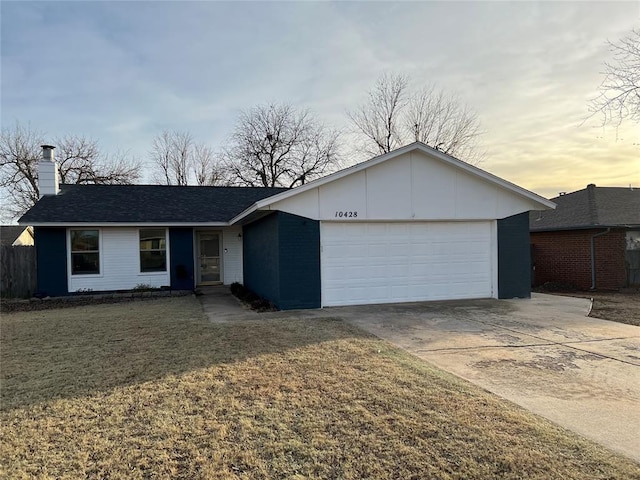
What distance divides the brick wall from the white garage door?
19.5ft

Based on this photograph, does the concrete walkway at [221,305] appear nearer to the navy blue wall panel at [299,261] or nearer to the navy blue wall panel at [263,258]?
the navy blue wall panel at [263,258]

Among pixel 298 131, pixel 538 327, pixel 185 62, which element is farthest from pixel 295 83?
pixel 298 131

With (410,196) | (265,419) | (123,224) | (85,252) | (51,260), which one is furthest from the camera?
(85,252)

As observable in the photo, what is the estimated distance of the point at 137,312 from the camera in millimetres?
10750

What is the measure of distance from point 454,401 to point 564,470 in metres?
1.35

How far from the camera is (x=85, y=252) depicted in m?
14.4

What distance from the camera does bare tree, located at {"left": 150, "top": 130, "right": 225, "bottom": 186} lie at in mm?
35406

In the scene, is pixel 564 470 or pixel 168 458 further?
pixel 168 458

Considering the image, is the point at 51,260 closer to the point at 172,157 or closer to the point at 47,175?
the point at 47,175

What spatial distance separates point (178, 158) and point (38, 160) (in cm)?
1040

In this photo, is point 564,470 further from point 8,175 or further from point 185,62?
point 8,175

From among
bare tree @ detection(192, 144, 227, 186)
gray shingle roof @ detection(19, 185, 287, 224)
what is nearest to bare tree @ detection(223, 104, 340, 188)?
bare tree @ detection(192, 144, 227, 186)

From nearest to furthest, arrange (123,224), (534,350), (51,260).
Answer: (534,350), (51,260), (123,224)

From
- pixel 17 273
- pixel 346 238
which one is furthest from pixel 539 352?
pixel 17 273
